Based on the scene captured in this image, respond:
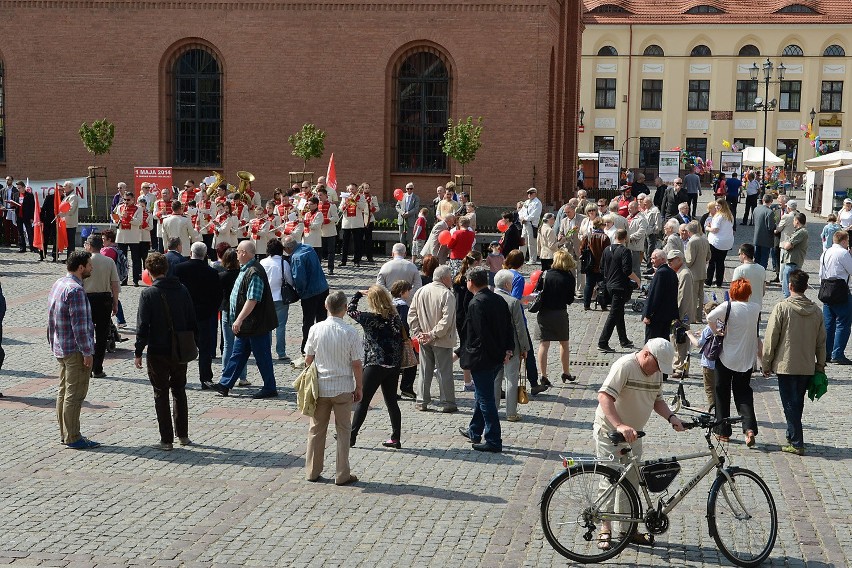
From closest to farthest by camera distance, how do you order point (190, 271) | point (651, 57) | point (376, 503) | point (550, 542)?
point (550, 542), point (376, 503), point (190, 271), point (651, 57)

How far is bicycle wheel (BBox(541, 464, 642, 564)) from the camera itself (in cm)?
789

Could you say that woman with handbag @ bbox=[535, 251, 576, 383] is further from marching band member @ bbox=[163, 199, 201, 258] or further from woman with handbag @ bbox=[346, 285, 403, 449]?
marching band member @ bbox=[163, 199, 201, 258]

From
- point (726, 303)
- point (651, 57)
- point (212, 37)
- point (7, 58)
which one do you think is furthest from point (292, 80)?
point (651, 57)

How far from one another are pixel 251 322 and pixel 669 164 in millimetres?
38677

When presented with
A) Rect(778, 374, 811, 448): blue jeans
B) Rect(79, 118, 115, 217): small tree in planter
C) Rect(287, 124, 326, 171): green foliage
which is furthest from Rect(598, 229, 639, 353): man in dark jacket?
Rect(79, 118, 115, 217): small tree in planter

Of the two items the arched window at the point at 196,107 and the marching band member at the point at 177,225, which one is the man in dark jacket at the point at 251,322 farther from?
the arched window at the point at 196,107

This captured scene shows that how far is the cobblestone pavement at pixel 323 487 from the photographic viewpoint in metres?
8.15

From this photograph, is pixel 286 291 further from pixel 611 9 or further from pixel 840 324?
pixel 611 9

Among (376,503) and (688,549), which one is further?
(376,503)

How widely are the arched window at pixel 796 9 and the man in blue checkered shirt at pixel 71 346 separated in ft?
220

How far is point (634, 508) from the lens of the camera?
7930mm

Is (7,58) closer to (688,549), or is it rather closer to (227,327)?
(227,327)

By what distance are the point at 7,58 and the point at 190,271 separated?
870 inches

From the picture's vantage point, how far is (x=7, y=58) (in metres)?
32.4
